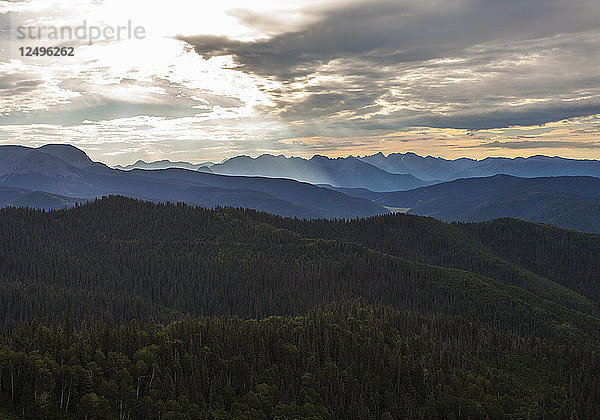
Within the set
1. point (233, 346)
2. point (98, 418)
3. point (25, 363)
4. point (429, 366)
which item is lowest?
point (429, 366)

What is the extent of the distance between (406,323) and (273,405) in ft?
331

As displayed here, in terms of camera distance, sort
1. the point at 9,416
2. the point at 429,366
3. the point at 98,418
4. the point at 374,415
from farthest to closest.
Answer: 1. the point at 429,366
2. the point at 374,415
3. the point at 98,418
4. the point at 9,416

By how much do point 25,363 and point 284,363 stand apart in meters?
58.7

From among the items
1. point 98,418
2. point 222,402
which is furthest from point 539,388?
point 98,418

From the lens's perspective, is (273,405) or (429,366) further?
(429,366)

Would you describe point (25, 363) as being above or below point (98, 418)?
above

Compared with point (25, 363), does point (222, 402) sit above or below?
below

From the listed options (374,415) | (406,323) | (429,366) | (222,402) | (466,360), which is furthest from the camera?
(406,323)

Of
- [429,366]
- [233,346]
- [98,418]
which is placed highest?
[98,418]

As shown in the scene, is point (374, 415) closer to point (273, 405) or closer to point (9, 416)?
point (273, 405)

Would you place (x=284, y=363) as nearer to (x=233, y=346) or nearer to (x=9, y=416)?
(x=233, y=346)

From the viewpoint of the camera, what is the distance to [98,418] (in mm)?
62031

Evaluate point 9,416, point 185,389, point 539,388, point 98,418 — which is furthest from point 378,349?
point 9,416

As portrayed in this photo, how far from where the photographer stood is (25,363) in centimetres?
6538
